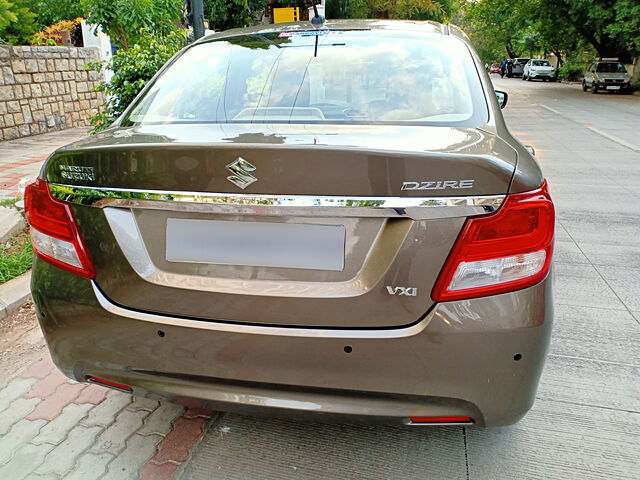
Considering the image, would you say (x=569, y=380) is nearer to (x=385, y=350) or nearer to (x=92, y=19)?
(x=385, y=350)

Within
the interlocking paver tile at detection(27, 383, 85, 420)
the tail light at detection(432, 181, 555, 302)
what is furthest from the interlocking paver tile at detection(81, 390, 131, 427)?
the tail light at detection(432, 181, 555, 302)

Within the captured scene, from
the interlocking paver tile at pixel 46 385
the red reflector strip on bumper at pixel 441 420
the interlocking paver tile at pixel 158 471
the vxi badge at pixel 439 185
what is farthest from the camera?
the interlocking paver tile at pixel 46 385

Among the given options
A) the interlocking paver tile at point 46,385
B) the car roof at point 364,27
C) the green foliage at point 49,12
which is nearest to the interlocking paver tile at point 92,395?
the interlocking paver tile at point 46,385

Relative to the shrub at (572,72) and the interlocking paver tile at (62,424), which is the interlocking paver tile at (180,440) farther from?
the shrub at (572,72)

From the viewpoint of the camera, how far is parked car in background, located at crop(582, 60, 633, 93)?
26.5m

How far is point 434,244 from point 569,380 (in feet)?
5.45

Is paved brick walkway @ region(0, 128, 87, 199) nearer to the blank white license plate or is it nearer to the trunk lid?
the trunk lid

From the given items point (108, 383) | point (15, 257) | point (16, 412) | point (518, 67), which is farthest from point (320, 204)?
point (518, 67)

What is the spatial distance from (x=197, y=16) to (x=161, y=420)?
15.8 feet

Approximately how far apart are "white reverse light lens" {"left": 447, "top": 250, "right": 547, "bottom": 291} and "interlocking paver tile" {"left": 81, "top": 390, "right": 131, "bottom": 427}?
169 centimetres

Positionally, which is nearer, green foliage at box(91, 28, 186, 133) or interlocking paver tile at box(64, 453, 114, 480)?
interlocking paver tile at box(64, 453, 114, 480)

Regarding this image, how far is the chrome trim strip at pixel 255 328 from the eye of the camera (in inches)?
66.1

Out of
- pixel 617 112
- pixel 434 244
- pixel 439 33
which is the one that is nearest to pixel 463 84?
pixel 439 33

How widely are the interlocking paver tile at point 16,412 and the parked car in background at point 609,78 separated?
29.8 meters
